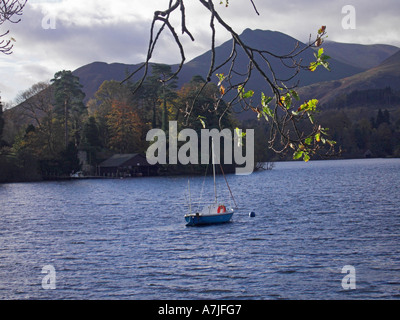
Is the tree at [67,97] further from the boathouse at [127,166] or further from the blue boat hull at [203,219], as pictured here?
the blue boat hull at [203,219]

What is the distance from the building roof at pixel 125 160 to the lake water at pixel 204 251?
46.3m

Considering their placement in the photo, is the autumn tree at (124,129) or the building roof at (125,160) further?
the autumn tree at (124,129)

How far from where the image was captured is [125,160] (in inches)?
4166

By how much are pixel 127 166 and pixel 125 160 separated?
2.67 meters

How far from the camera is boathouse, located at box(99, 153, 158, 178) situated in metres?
107

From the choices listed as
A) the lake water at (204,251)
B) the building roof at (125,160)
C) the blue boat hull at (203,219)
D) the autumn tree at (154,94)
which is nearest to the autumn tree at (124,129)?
the autumn tree at (154,94)

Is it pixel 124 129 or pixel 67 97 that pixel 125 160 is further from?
pixel 67 97

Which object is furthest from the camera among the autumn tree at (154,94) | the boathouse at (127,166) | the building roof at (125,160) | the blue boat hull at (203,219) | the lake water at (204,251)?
the autumn tree at (154,94)

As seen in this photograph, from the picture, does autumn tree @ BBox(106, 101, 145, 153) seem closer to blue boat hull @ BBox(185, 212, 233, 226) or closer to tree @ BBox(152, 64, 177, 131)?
tree @ BBox(152, 64, 177, 131)

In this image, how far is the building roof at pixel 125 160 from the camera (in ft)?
348

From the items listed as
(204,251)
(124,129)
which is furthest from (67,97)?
(204,251)
